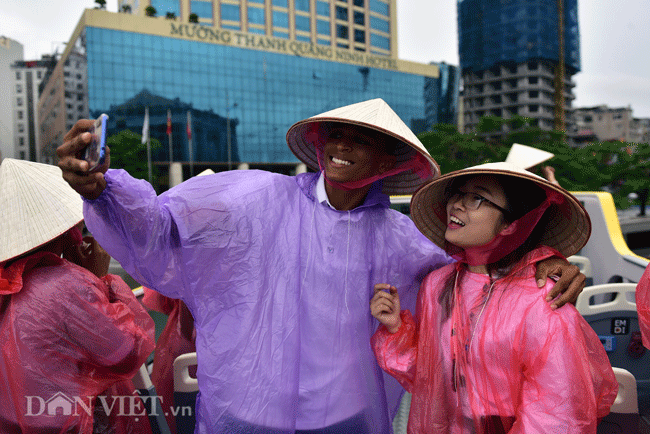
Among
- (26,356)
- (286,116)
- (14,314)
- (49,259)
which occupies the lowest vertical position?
(26,356)

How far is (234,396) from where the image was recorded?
1590 mm

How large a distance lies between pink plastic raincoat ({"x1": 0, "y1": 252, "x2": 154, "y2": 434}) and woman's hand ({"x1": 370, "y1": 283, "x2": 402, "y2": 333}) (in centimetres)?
92

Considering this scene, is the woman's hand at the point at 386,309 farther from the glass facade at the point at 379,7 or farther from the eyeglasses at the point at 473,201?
the glass facade at the point at 379,7

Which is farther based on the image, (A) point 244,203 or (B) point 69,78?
(B) point 69,78

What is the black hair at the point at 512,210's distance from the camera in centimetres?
152

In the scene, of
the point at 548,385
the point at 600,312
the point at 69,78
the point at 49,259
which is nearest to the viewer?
the point at 548,385

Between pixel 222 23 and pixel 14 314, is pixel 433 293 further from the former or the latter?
pixel 222 23

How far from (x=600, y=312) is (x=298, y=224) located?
84.4 inches

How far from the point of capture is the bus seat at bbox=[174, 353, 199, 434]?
2.15m

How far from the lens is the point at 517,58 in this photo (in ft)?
211

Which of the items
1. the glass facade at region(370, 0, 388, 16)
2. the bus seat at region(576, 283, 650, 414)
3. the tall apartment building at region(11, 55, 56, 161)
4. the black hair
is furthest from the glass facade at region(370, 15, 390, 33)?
the black hair

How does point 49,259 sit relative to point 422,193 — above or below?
below

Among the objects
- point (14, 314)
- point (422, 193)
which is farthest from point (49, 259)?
point (422, 193)

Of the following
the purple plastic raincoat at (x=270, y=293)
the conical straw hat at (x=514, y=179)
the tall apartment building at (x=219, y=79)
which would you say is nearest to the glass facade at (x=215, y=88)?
the tall apartment building at (x=219, y=79)
